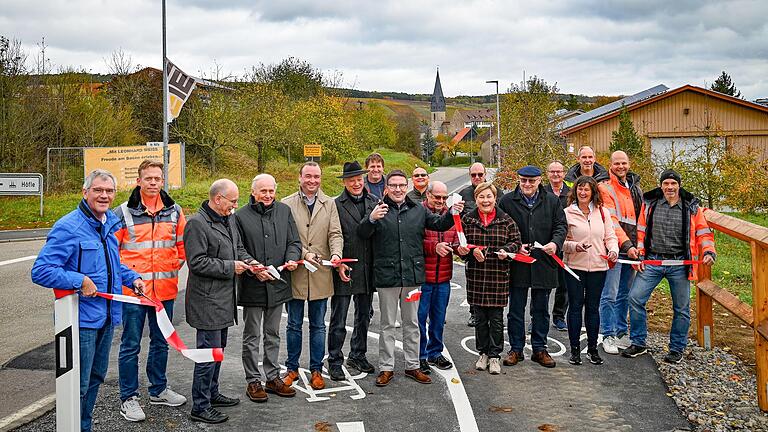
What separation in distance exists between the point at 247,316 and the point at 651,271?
458 cm

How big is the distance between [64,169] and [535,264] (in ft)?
87.1

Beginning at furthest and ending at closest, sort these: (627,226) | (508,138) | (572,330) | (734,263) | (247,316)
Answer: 1. (508,138)
2. (734,263)
3. (627,226)
4. (572,330)
5. (247,316)

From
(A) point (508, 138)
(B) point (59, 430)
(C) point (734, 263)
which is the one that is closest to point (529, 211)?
(B) point (59, 430)

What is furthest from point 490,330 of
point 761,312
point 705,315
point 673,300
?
point 705,315

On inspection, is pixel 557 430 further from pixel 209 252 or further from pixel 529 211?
pixel 209 252

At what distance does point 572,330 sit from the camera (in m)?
7.62

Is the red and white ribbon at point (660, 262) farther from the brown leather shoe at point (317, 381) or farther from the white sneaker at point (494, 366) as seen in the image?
the brown leather shoe at point (317, 381)

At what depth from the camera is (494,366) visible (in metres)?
7.31

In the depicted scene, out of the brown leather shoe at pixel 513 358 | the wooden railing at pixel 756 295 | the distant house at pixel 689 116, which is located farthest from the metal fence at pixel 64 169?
the wooden railing at pixel 756 295

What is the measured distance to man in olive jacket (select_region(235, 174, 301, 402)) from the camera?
6461 millimetres

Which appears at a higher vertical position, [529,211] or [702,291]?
[529,211]

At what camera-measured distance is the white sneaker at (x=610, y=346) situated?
26.4 ft

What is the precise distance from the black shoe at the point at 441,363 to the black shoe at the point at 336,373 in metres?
1.05

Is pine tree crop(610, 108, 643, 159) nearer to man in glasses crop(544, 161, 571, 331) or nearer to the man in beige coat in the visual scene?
man in glasses crop(544, 161, 571, 331)
